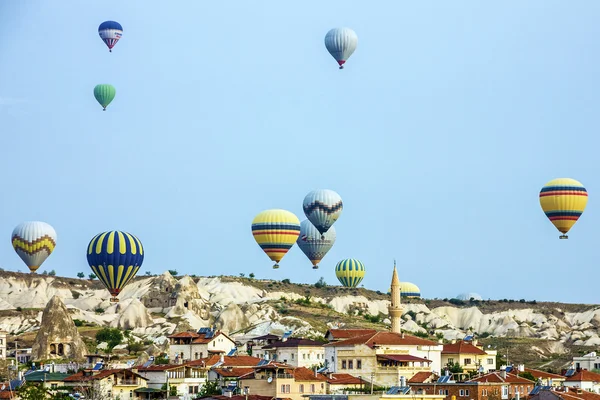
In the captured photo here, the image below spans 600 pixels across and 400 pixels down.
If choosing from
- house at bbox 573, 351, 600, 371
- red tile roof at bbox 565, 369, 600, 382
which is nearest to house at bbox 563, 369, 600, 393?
red tile roof at bbox 565, 369, 600, 382

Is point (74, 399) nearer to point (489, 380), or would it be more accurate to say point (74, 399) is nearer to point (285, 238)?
point (489, 380)

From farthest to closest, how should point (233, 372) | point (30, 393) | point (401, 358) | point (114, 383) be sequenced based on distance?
1. point (401, 358)
2. point (233, 372)
3. point (114, 383)
4. point (30, 393)

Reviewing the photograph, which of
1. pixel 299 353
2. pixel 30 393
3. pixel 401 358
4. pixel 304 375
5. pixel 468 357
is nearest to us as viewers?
pixel 30 393

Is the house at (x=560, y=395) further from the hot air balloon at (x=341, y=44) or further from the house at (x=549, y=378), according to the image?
the hot air balloon at (x=341, y=44)

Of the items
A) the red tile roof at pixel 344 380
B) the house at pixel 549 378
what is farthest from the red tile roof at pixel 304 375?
the house at pixel 549 378

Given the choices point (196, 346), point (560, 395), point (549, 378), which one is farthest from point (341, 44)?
point (560, 395)

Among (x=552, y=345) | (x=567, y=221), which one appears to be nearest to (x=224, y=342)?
(x=567, y=221)

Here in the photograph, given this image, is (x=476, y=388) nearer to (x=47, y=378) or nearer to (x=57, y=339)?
(x=47, y=378)

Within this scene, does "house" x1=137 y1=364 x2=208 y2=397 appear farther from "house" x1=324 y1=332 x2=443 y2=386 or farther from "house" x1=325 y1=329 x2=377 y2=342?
"house" x1=325 y1=329 x2=377 y2=342
